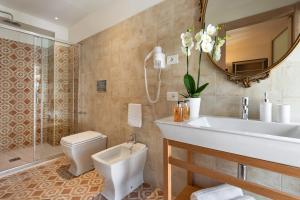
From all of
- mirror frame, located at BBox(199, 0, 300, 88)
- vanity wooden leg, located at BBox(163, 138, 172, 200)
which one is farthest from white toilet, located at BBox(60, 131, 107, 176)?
mirror frame, located at BBox(199, 0, 300, 88)

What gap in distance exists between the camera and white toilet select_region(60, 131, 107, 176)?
1.93 meters

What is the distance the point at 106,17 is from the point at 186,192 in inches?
93.0

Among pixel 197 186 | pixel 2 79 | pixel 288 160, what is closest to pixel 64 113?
pixel 2 79

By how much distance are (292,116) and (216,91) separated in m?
0.51

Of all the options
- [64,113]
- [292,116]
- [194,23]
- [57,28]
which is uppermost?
[57,28]

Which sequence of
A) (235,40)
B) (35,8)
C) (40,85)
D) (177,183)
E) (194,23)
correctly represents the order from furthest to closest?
(40,85)
(35,8)
(177,183)
(194,23)
(235,40)

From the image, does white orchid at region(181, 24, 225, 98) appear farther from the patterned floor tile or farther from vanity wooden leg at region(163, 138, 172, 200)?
the patterned floor tile

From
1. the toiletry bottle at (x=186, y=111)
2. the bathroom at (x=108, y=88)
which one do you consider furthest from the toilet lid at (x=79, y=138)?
the toiletry bottle at (x=186, y=111)

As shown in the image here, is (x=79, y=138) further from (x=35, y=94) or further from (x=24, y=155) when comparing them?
(x=35, y=94)

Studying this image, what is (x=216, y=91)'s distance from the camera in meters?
1.33

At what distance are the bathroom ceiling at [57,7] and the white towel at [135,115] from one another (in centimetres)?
150

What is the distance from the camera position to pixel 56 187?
69.0 inches

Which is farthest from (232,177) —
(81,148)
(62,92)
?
(62,92)

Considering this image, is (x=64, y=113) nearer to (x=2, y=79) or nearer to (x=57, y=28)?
(x=2, y=79)
